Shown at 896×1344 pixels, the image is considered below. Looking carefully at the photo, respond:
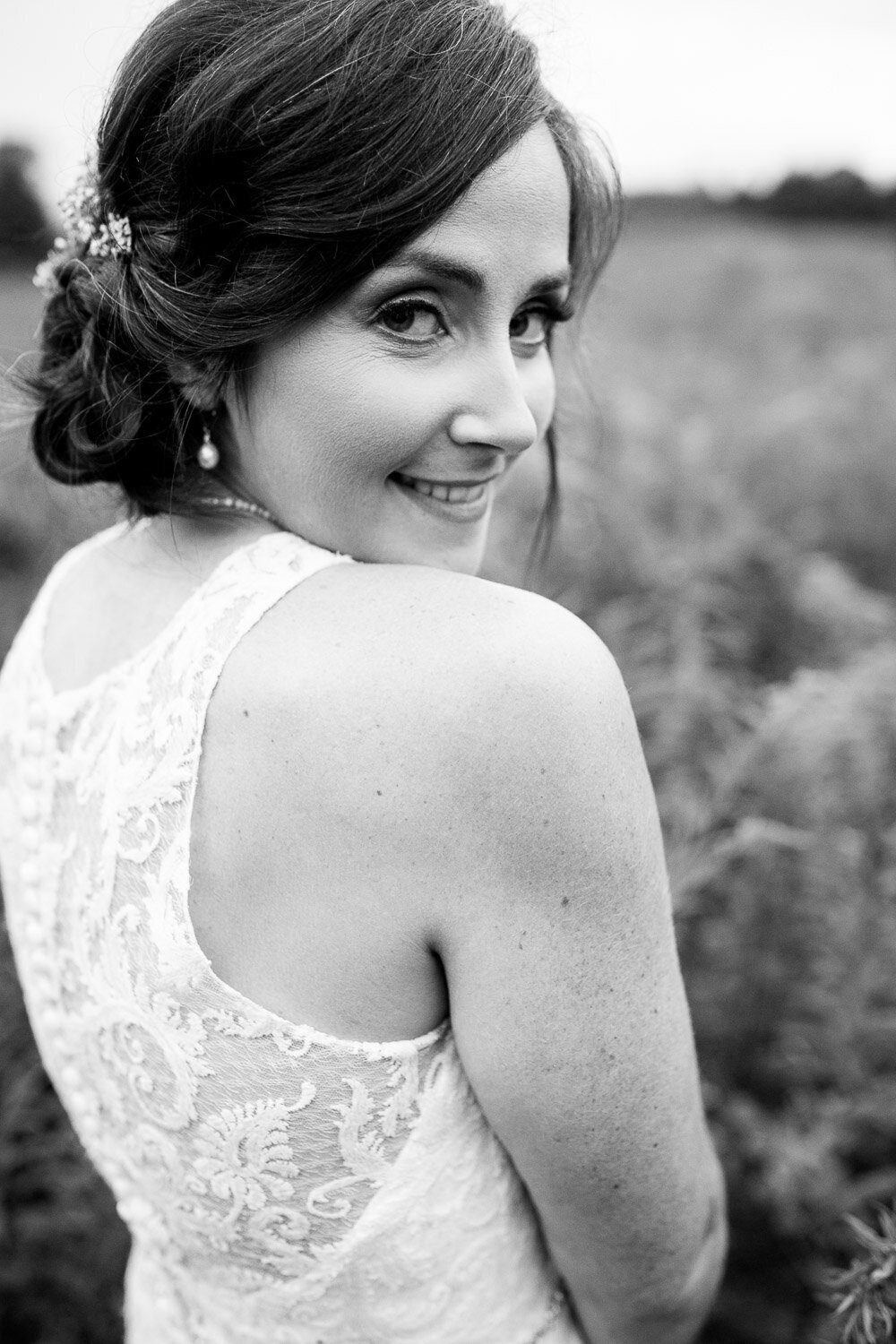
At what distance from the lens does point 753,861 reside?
2.68 m

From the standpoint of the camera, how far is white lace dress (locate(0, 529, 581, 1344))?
43.4 inches

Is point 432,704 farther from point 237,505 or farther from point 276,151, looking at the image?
point 276,151

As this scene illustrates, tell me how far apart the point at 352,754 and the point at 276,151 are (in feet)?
1.98

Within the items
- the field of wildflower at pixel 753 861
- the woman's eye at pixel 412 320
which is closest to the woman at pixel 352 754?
the woman's eye at pixel 412 320

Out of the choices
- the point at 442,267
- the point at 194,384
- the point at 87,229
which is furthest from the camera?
the point at 87,229

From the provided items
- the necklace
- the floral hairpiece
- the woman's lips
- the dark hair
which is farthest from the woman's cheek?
the floral hairpiece

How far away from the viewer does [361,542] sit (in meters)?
1.23

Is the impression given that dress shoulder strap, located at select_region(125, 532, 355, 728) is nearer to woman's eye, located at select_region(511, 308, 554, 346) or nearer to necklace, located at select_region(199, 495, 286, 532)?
necklace, located at select_region(199, 495, 286, 532)

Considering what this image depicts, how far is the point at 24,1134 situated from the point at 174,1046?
76.6 inches

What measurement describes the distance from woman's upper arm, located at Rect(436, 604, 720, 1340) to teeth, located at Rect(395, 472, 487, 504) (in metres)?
0.29

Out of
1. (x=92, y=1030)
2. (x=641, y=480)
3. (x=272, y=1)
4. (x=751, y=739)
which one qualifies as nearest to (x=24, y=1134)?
(x=92, y=1030)

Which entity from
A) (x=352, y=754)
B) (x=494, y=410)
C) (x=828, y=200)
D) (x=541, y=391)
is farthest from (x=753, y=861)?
(x=828, y=200)

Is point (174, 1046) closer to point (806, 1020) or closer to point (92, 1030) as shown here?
point (92, 1030)

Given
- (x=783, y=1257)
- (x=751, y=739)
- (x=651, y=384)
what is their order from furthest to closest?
(x=651, y=384), (x=751, y=739), (x=783, y=1257)
